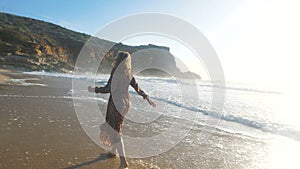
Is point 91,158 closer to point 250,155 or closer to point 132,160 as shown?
point 132,160

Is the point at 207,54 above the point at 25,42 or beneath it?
beneath

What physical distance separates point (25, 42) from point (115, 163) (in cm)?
6081

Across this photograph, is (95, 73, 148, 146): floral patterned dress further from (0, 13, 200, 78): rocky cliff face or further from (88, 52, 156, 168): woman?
(0, 13, 200, 78): rocky cliff face

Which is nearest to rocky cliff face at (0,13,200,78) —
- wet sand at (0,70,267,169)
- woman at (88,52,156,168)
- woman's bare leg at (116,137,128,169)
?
wet sand at (0,70,267,169)

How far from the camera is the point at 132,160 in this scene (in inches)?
169

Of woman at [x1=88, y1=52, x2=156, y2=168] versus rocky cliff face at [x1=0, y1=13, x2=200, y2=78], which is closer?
woman at [x1=88, y1=52, x2=156, y2=168]

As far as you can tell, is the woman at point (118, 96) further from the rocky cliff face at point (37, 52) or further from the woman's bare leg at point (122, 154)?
the rocky cliff face at point (37, 52)

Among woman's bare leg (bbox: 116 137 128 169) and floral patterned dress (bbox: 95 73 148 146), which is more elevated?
floral patterned dress (bbox: 95 73 148 146)

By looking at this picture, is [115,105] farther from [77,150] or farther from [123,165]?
[77,150]

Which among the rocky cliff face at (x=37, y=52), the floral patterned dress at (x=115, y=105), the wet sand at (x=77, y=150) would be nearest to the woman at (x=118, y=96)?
the floral patterned dress at (x=115, y=105)

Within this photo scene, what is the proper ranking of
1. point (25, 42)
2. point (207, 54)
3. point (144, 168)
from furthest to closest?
point (25, 42) < point (207, 54) < point (144, 168)

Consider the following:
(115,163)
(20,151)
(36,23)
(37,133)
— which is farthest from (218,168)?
(36,23)

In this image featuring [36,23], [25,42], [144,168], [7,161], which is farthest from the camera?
[36,23]

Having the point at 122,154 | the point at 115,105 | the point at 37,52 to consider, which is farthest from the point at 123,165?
the point at 37,52
